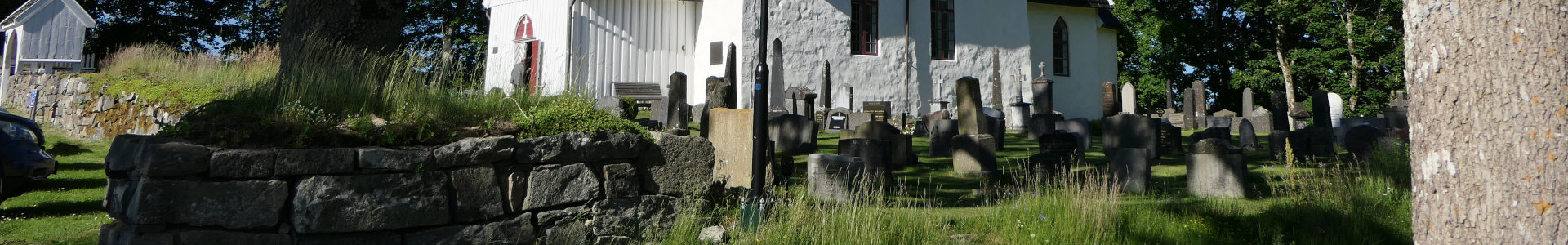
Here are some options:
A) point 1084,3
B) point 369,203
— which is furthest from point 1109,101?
point 1084,3

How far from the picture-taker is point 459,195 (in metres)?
4.56

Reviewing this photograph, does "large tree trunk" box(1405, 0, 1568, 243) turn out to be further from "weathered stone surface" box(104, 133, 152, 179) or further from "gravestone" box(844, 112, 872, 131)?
"gravestone" box(844, 112, 872, 131)

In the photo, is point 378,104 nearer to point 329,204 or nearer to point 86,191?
point 329,204

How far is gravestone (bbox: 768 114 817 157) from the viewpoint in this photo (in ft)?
37.5

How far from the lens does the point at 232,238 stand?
13.5 feet

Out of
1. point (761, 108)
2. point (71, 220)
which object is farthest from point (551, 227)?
point (71, 220)

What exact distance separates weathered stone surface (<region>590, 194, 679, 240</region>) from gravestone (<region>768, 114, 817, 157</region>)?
19.8 ft

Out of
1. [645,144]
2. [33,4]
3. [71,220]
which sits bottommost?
[71,220]

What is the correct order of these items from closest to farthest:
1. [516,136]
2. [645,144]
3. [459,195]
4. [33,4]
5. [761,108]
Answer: [459,195]
[516,136]
[645,144]
[761,108]
[33,4]

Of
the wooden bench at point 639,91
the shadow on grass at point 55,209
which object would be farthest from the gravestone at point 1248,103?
the shadow on grass at point 55,209

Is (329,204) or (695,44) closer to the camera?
(329,204)

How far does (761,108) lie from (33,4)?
50.1 feet

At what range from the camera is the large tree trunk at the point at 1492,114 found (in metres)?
2.83

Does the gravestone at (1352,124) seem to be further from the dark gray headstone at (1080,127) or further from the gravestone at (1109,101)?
the dark gray headstone at (1080,127)
